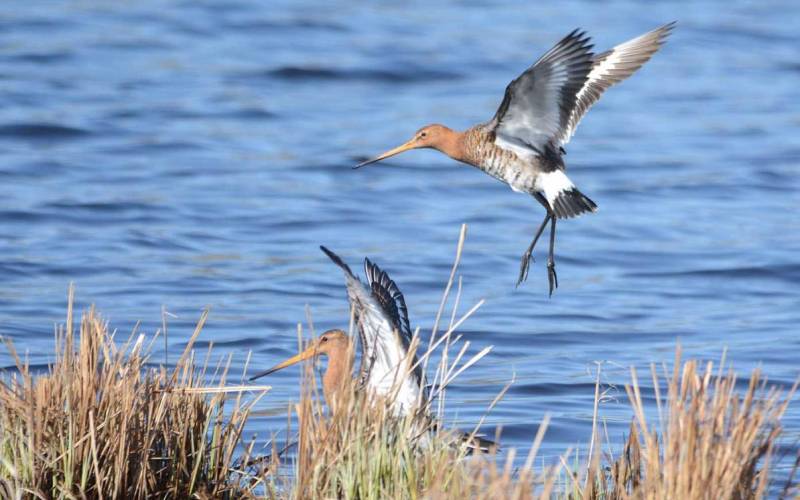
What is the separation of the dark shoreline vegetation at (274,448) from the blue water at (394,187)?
1.18m

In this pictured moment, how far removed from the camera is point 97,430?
17.3ft

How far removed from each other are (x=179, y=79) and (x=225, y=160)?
3.72 m

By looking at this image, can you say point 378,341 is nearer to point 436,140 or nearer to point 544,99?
point 544,99

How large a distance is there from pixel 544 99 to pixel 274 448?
3.27 m

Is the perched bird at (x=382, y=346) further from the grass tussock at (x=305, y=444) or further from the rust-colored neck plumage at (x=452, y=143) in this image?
the rust-colored neck plumage at (x=452, y=143)

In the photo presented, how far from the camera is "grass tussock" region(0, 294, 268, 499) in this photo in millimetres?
5191

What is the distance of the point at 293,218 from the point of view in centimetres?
1437

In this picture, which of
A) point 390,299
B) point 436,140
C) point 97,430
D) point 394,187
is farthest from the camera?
point 394,187

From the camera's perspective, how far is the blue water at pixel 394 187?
34.5 ft

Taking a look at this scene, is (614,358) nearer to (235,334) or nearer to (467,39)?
(235,334)

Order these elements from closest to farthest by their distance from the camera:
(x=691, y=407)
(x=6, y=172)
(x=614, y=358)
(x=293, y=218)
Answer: (x=691, y=407) → (x=614, y=358) → (x=293, y=218) → (x=6, y=172)

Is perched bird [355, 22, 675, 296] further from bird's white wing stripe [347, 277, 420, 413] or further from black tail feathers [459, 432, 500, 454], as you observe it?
black tail feathers [459, 432, 500, 454]

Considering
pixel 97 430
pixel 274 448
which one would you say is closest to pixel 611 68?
pixel 274 448

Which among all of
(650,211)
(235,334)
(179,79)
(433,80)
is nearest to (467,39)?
(433,80)
